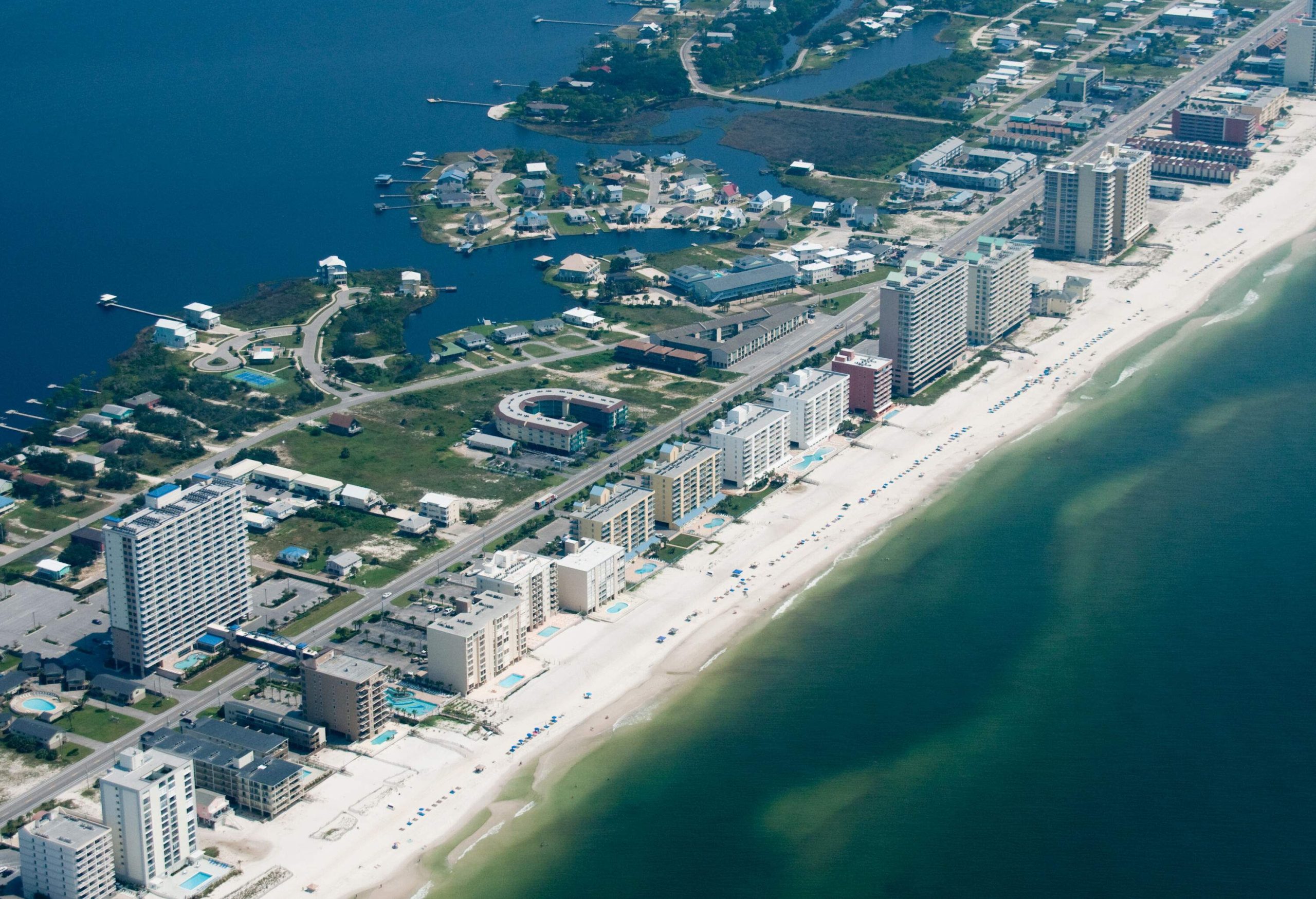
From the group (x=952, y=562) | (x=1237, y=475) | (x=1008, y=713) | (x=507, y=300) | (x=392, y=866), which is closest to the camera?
(x=392, y=866)

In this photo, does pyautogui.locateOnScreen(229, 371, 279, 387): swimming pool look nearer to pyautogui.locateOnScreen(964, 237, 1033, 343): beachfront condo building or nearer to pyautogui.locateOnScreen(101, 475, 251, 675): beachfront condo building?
pyautogui.locateOnScreen(101, 475, 251, 675): beachfront condo building

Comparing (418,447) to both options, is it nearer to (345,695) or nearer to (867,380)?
(867,380)

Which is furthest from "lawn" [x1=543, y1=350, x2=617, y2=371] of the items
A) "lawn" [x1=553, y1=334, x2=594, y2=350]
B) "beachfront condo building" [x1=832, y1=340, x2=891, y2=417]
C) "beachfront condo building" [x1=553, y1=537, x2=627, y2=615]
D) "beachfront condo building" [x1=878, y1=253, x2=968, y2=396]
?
"beachfront condo building" [x1=553, y1=537, x2=627, y2=615]

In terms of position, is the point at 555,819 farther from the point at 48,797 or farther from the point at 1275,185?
the point at 1275,185

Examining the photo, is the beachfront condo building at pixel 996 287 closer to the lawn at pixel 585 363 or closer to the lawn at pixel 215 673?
the lawn at pixel 585 363

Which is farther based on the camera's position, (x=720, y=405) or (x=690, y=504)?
(x=720, y=405)

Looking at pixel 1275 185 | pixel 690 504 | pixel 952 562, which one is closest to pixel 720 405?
pixel 690 504
